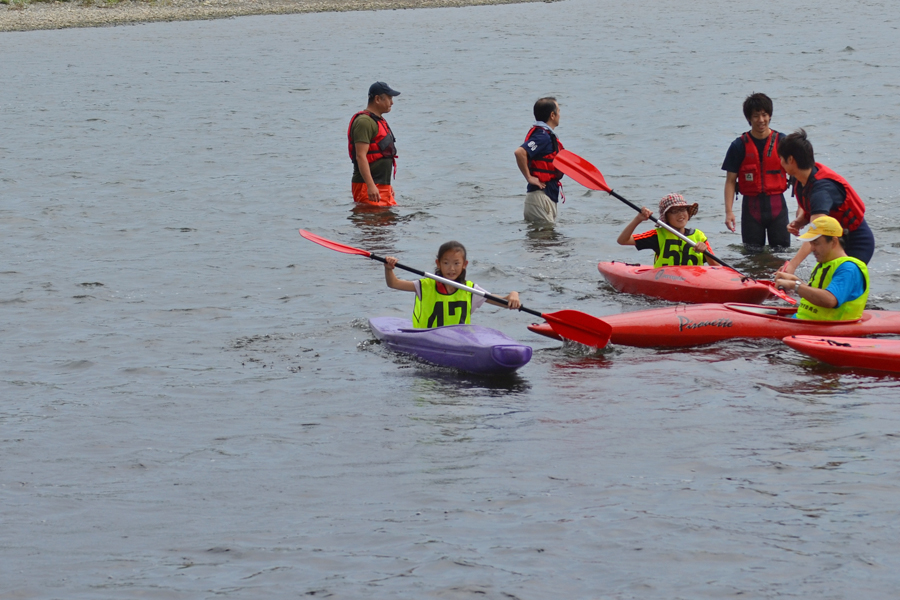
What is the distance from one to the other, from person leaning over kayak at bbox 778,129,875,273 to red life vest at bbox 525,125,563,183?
333 cm

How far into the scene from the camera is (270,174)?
1603 centimetres

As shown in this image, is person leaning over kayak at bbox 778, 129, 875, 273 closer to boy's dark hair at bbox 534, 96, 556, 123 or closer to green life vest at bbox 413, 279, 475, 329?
green life vest at bbox 413, 279, 475, 329

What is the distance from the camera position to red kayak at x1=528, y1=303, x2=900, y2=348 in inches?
283

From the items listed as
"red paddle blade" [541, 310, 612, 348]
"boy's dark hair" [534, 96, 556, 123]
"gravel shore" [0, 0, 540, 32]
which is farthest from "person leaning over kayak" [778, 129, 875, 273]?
"gravel shore" [0, 0, 540, 32]

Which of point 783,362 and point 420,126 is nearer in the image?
point 783,362

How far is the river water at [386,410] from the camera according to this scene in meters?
4.57

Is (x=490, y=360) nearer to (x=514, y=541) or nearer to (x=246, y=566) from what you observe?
(x=514, y=541)

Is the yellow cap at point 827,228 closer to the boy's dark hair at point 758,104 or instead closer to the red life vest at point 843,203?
the red life vest at point 843,203

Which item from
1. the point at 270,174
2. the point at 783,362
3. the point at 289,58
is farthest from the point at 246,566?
the point at 289,58

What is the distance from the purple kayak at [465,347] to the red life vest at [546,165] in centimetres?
362

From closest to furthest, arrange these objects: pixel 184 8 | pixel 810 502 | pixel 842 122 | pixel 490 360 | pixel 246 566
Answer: pixel 246 566, pixel 810 502, pixel 490 360, pixel 842 122, pixel 184 8

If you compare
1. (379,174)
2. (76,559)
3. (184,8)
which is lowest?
(76,559)

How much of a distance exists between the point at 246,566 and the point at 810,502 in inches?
100

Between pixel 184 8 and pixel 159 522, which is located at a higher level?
pixel 184 8
